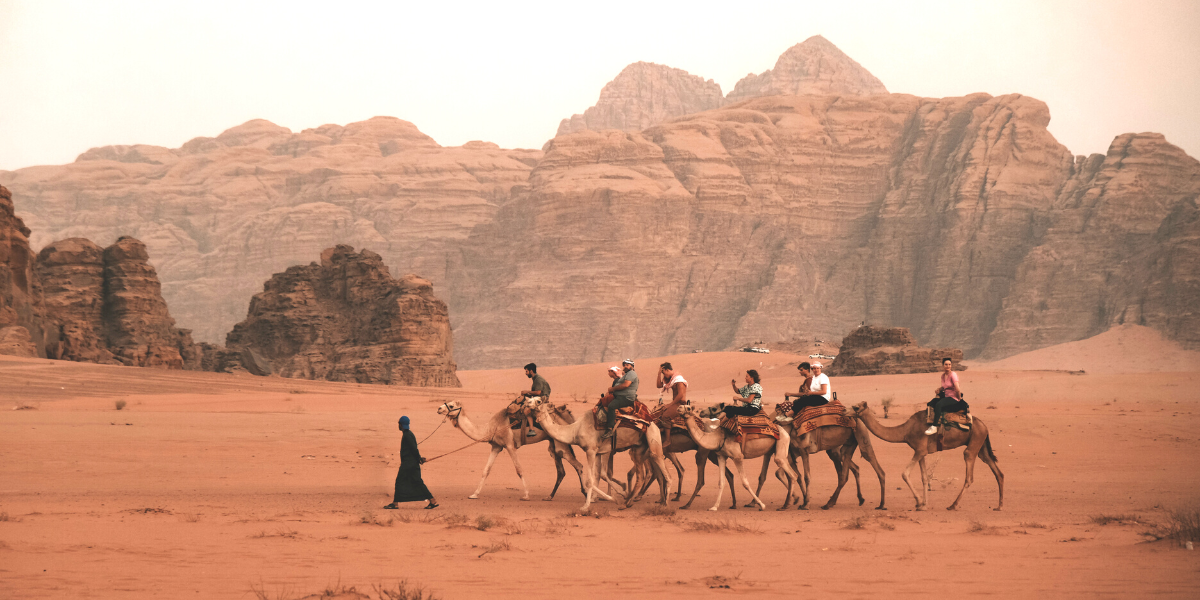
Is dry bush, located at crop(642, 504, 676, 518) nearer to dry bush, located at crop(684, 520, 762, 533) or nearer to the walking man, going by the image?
dry bush, located at crop(684, 520, 762, 533)

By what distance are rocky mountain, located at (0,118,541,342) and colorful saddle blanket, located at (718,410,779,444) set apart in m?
141

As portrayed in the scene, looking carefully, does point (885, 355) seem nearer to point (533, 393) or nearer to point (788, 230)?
point (533, 393)

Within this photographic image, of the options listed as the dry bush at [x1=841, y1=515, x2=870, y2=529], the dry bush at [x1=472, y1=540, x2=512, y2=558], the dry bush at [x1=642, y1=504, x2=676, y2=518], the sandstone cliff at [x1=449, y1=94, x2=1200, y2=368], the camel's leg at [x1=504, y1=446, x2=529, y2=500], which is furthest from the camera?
Result: the sandstone cliff at [x1=449, y1=94, x2=1200, y2=368]

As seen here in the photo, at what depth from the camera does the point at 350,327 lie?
57.9m

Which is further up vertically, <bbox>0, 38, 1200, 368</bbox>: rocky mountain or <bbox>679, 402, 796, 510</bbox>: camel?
<bbox>0, 38, 1200, 368</bbox>: rocky mountain

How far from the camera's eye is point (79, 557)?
458 inches

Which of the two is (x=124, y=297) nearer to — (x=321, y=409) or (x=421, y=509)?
(x=321, y=409)

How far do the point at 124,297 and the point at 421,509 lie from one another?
37.5 meters

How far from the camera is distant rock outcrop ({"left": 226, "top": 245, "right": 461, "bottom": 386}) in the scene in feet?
179

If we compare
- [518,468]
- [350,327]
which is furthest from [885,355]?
[518,468]

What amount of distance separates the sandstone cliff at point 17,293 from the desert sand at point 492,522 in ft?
29.8

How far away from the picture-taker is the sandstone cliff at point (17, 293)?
38.4 meters

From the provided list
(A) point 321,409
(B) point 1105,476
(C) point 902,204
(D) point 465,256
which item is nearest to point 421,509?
(B) point 1105,476

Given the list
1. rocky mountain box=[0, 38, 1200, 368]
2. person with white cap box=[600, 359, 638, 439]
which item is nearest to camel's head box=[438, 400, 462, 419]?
person with white cap box=[600, 359, 638, 439]
